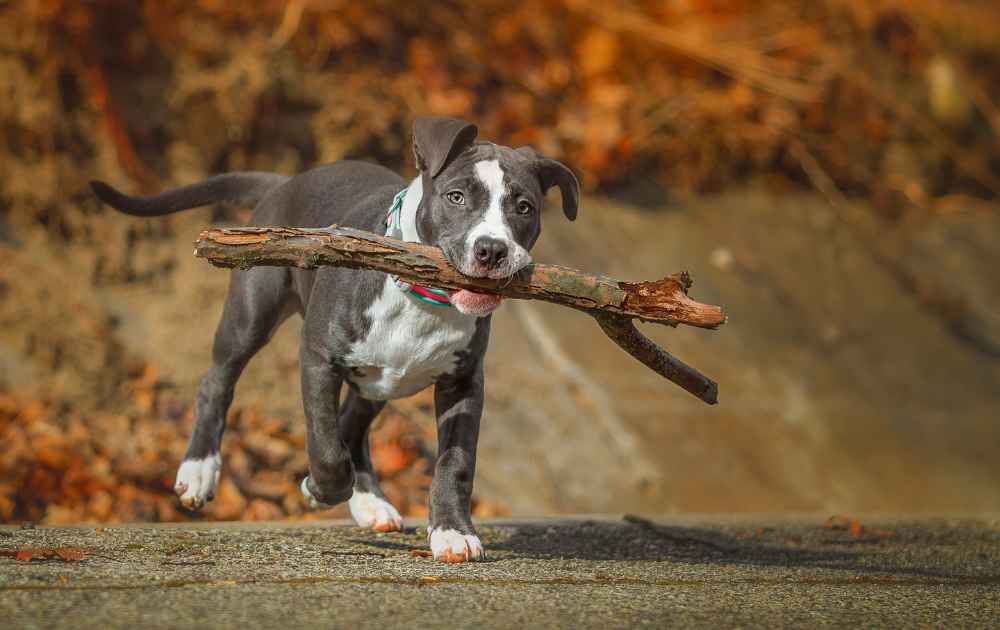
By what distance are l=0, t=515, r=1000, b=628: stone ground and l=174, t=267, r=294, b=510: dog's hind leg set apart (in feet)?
1.22

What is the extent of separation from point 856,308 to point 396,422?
366 centimetres

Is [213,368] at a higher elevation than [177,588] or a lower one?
higher

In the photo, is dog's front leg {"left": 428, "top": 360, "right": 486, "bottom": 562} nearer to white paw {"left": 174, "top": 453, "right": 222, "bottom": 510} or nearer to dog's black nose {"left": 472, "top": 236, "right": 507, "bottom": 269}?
dog's black nose {"left": 472, "top": 236, "right": 507, "bottom": 269}

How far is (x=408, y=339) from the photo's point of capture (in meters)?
3.83

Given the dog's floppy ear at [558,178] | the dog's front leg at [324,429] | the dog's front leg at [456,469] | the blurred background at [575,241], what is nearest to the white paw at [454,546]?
the dog's front leg at [456,469]

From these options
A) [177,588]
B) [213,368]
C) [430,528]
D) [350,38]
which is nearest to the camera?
[177,588]

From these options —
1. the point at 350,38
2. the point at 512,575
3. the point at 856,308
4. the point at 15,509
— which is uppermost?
the point at 350,38

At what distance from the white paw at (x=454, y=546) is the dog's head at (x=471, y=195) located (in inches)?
34.3

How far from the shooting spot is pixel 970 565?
392cm

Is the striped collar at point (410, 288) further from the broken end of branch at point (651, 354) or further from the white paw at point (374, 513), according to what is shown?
the white paw at point (374, 513)

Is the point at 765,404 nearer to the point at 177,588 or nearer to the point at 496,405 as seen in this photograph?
the point at 496,405

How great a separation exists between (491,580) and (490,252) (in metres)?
0.92

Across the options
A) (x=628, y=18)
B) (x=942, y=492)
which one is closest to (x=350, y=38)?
(x=628, y=18)

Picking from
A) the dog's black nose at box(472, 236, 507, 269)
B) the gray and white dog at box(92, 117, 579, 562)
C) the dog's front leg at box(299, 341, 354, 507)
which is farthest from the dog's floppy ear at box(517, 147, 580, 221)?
the dog's front leg at box(299, 341, 354, 507)
